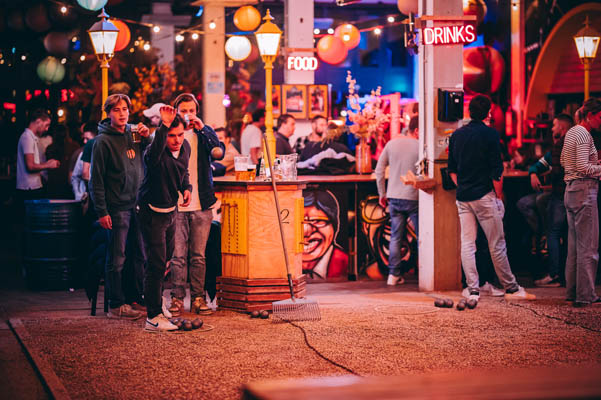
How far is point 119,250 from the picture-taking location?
23.4 feet

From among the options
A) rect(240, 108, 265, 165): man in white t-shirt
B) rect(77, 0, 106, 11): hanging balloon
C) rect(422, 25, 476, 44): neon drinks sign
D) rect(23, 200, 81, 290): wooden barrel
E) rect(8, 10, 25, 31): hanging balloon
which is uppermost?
rect(8, 10, 25, 31): hanging balloon

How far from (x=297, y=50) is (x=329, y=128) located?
228 cm

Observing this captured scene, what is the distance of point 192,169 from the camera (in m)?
7.29

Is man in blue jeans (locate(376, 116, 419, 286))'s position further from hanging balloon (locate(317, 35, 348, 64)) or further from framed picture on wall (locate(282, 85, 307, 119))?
framed picture on wall (locate(282, 85, 307, 119))

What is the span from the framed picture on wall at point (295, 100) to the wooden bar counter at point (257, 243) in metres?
8.22

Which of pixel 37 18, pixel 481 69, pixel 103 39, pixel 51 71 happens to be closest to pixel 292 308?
pixel 103 39

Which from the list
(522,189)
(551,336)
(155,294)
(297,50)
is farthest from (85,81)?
(551,336)

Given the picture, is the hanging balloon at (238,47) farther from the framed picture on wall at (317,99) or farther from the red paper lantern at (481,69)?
the red paper lantern at (481,69)

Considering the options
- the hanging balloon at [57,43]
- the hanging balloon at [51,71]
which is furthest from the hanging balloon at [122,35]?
the hanging balloon at [57,43]

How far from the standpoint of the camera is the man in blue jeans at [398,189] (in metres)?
9.13

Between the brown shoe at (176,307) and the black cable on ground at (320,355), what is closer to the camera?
the black cable on ground at (320,355)

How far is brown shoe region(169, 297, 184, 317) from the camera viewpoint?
7.25 meters

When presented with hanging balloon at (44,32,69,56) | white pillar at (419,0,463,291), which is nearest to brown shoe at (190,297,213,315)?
white pillar at (419,0,463,291)

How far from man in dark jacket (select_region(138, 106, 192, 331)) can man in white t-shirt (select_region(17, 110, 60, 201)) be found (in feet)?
13.0
